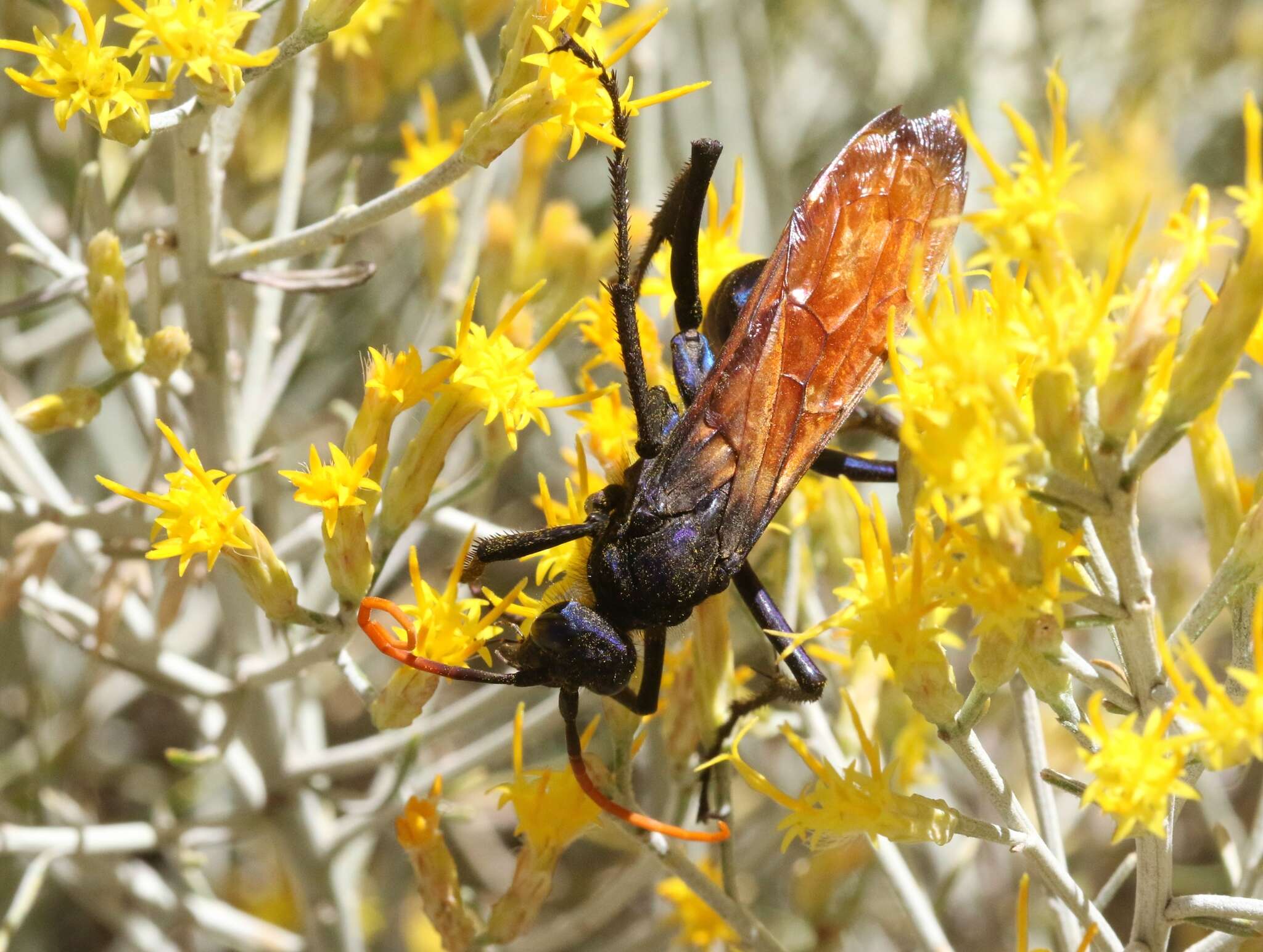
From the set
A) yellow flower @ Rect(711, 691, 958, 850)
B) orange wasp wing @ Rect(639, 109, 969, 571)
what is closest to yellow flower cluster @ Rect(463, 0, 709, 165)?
orange wasp wing @ Rect(639, 109, 969, 571)

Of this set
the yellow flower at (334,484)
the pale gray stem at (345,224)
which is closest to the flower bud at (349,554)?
the yellow flower at (334,484)

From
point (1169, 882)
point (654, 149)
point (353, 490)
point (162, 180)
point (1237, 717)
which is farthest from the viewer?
point (654, 149)

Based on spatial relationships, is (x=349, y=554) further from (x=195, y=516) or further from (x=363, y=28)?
(x=363, y=28)

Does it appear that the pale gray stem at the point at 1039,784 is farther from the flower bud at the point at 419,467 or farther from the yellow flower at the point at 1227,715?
the flower bud at the point at 419,467

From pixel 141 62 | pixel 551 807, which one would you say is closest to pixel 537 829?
pixel 551 807

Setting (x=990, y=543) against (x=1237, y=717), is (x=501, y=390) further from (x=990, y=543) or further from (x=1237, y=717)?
(x=1237, y=717)

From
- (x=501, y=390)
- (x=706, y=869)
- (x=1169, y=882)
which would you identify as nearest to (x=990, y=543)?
(x=1169, y=882)

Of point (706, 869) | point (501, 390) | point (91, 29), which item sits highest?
point (91, 29)
